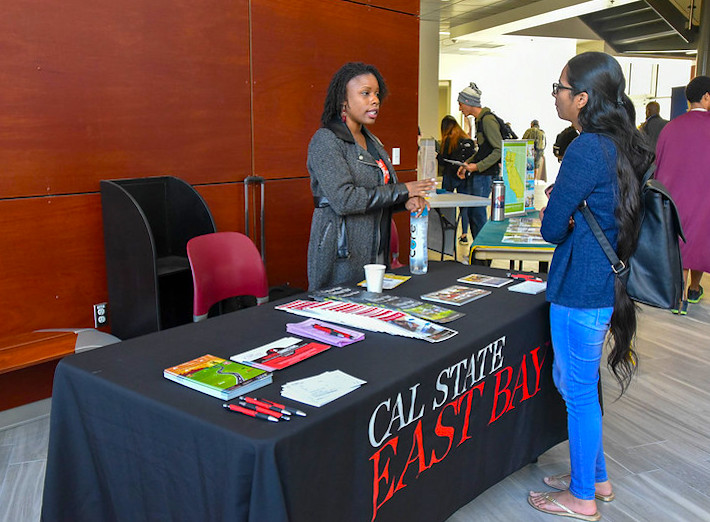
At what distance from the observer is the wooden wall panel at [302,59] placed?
371 centimetres

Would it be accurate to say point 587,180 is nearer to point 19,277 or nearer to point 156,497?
point 156,497

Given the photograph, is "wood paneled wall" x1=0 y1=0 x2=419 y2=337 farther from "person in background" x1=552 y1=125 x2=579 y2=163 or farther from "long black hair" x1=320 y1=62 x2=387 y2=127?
"person in background" x1=552 y1=125 x2=579 y2=163

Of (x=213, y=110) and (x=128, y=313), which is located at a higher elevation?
(x=213, y=110)

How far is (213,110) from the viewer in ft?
11.4

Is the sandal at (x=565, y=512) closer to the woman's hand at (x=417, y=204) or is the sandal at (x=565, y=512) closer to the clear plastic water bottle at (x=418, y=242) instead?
the clear plastic water bottle at (x=418, y=242)

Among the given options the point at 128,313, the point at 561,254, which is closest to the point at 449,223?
the point at 128,313

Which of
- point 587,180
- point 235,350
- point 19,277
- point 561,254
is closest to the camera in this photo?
point 235,350

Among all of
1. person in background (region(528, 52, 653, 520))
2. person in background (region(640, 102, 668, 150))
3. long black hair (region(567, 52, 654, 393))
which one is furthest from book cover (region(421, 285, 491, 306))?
person in background (region(640, 102, 668, 150))

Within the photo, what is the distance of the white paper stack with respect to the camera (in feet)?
4.40

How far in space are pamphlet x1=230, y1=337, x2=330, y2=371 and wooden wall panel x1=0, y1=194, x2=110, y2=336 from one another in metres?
1.70

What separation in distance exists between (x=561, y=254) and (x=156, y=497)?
132 cm

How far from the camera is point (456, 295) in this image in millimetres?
2156

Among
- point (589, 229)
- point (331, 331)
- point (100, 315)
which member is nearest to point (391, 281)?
point (331, 331)


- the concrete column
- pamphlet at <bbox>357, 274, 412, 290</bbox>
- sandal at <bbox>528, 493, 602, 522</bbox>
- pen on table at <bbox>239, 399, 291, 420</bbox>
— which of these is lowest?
sandal at <bbox>528, 493, 602, 522</bbox>
